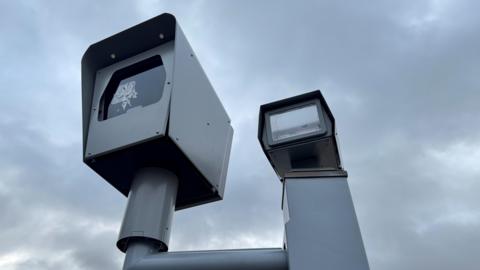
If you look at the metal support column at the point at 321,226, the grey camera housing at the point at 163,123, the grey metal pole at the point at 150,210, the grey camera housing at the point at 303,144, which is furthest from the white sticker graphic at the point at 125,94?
the metal support column at the point at 321,226

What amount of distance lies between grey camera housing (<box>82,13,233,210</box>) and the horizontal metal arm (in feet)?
1.05

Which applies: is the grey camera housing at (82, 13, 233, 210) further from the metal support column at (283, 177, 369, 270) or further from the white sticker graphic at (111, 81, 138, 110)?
the metal support column at (283, 177, 369, 270)

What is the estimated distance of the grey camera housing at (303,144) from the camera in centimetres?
102

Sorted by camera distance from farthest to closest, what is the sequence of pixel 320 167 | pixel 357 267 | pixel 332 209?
pixel 320 167, pixel 332 209, pixel 357 267

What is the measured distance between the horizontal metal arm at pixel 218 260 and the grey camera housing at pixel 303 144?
0.24 m

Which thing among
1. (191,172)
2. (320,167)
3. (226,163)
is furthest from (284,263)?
(226,163)

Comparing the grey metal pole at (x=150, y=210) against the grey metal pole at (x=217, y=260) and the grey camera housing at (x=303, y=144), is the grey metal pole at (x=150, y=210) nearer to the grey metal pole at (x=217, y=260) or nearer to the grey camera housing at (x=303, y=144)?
the grey metal pole at (x=217, y=260)

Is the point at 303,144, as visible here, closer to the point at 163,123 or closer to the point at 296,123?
the point at 296,123

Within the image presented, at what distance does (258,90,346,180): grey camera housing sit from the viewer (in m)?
1.02

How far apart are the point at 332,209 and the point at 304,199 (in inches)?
2.8

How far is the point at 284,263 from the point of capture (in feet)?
2.74

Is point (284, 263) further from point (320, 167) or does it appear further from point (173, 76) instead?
point (173, 76)

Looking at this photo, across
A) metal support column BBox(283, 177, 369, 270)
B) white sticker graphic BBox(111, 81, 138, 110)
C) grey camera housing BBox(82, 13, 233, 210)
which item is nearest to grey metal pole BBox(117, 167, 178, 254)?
grey camera housing BBox(82, 13, 233, 210)

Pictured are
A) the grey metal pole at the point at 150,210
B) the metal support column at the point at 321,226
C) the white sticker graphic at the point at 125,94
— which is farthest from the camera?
the white sticker graphic at the point at 125,94
